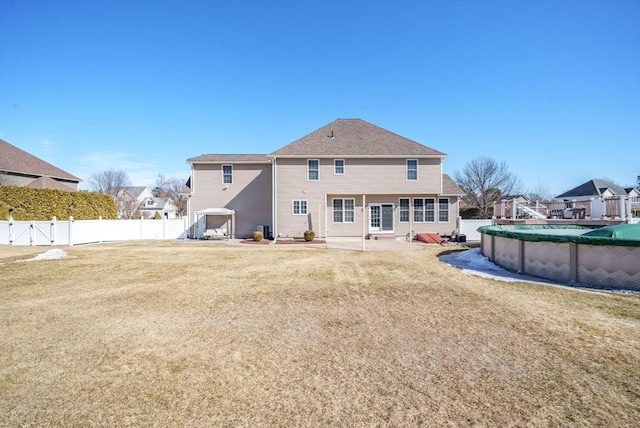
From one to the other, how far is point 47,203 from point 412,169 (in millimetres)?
25227

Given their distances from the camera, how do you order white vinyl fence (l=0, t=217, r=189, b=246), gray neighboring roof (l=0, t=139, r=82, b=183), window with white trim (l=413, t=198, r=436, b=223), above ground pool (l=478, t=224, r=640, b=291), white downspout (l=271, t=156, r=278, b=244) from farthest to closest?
gray neighboring roof (l=0, t=139, r=82, b=183) < window with white trim (l=413, t=198, r=436, b=223) < white downspout (l=271, t=156, r=278, b=244) < white vinyl fence (l=0, t=217, r=189, b=246) < above ground pool (l=478, t=224, r=640, b=291)

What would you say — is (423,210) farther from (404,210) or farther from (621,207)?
(621,207)

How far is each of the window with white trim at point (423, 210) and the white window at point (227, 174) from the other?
13.4 metres

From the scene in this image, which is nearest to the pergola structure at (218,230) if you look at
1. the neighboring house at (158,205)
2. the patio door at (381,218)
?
the patio door at (381,218)

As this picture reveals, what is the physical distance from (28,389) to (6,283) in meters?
7.39

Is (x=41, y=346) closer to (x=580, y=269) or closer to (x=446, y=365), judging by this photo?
(x=446, y=365)

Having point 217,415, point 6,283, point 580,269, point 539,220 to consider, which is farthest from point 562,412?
point 539,220

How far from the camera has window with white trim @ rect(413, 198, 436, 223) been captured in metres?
21.2

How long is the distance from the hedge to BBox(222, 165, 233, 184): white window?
11242 millimetres

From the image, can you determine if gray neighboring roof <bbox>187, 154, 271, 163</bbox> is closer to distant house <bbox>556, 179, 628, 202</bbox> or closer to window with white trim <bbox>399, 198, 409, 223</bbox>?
window with white trim <bbox>399, 198, 409, 223</bbox>

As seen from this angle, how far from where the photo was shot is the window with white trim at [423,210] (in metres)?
21.2

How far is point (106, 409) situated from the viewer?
117 inches

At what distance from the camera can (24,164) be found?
2661cm

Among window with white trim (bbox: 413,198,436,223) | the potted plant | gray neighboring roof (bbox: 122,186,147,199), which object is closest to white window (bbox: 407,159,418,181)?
window with white trim (bbox: 413,198,436,223)
